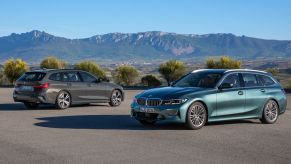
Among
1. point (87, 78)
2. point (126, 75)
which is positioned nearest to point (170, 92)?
point (87, 78)

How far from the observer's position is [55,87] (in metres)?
18.4

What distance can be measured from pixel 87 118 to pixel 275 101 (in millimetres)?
5058

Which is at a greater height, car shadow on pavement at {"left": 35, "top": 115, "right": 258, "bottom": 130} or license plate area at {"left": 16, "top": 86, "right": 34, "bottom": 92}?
license plate area at {"left": 16, "top": 86, "right": 34, "bottom": 92}

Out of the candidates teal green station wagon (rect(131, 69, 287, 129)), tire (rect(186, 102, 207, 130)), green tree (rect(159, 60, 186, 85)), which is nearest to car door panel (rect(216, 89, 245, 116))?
teal green station wagon (rect(131, 69, 287, 129))

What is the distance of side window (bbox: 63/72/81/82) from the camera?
62.1 feet

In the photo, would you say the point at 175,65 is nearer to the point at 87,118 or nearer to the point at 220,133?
the point at 87,118

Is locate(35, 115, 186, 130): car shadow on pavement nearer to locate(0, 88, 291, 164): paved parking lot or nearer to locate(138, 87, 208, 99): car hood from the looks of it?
locate(0, 88, 291, 164): paved parking lot

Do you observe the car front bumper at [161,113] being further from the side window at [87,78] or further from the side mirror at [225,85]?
the side window at [87,78]

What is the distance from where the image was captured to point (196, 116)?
12.6 metres

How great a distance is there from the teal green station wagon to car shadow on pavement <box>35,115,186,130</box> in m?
0.31

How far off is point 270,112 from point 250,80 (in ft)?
3.25

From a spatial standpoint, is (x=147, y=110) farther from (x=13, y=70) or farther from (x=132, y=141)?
(x=13, y=70)

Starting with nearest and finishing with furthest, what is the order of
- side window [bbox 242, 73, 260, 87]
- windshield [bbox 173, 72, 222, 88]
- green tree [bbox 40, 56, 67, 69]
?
windshield [bbox 173, 72, 222, 88], side window [bbox 242, 73, 260, 87], green tree [bbox 40, 56, 67, 69]

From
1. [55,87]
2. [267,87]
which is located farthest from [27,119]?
[267,87]
